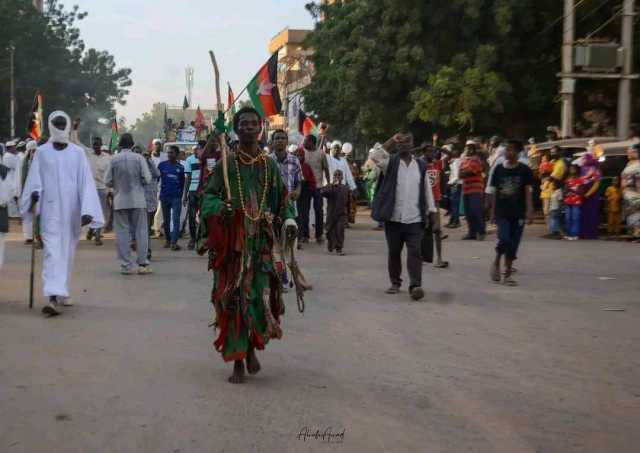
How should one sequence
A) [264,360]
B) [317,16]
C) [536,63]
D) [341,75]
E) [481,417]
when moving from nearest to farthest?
[481,417] < [264,360] < [536,63] < [341,75] < [317,16]

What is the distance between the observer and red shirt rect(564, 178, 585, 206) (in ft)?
60.9

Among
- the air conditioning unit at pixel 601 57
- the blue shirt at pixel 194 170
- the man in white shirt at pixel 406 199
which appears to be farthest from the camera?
the air conditioning unit at pixel 601 57

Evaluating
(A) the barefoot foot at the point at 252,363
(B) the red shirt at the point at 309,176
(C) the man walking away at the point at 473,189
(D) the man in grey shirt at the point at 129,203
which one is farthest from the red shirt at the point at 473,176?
(A) the barefoot foot at the point at 252,363

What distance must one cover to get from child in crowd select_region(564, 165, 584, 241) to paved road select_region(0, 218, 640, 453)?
21.5 ft

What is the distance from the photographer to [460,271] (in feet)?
44.6

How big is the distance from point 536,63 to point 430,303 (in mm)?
21237

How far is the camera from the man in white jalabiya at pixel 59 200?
380 inches

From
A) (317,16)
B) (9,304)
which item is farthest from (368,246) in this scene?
(317,16)

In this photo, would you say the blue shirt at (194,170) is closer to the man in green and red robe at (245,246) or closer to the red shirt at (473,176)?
the red shirt at (473,176)

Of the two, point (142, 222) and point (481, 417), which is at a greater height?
point (142, 222)

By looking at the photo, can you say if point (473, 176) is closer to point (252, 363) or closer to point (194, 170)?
point (194, 170)

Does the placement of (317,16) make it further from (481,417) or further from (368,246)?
(481,417)

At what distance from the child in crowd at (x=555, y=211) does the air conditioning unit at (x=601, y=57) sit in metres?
3.34

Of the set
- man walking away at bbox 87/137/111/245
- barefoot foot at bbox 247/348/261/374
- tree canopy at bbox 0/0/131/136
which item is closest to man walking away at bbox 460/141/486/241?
man walking away at bbox 87/137/111/245
